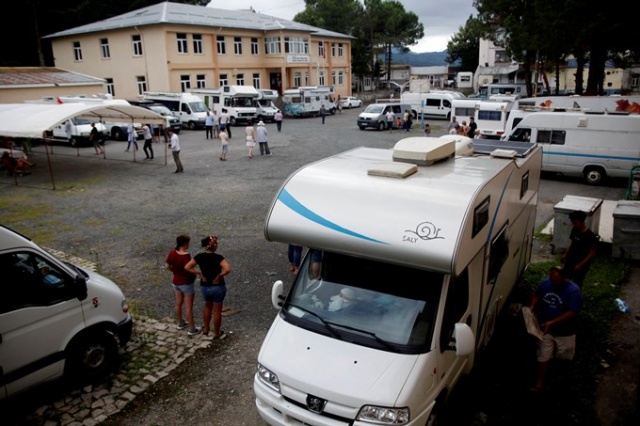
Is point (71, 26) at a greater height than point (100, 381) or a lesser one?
greater

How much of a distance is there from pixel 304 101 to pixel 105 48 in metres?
18.2

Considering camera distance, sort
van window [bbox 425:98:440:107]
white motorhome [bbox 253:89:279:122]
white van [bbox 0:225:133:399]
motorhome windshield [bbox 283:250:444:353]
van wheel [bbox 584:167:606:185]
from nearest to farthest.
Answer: motorhome windshield [bbox 283:250:444:353], white van [bbox 0:225:133:399], van wheel [bbox 584:167:606:185], white motorhome [bbox 253:89:279:122], van window [bbox 425:98:440:107]

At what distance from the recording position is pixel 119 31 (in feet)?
136

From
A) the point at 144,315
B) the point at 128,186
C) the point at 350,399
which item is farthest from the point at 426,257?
the point at 128,186

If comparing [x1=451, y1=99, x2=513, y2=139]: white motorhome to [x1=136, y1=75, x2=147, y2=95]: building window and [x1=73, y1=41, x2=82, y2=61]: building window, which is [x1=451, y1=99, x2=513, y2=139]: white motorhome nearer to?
[x1=136, y1=75, x2=147, y2=95]: building window

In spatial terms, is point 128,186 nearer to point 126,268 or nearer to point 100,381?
point 126,268

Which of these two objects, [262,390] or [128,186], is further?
[128,186]

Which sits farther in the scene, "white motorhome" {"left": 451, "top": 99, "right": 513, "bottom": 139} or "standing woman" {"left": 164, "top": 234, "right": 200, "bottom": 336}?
"white motorhome" {"left": 451, "top": 99, "right": 513, "bottom": 139}

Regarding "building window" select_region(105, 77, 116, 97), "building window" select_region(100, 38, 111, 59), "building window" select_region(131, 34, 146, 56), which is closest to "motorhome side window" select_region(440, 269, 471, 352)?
"building window" select_region(131, 34, 146, 56)

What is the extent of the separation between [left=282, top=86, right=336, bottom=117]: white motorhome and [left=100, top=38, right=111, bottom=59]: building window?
1590 cm

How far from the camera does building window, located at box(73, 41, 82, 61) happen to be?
44750 mm

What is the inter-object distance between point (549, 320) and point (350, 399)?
308 centimetres

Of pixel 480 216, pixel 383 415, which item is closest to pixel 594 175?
pixel 480 216

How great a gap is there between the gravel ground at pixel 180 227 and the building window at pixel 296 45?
2390cm
